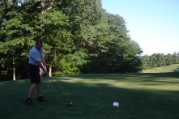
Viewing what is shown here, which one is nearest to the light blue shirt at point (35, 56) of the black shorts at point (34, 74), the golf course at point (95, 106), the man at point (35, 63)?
the man at point (35, 63)

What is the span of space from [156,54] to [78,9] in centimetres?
4502

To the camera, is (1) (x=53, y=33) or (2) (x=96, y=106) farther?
(1) (x=53, y=33)

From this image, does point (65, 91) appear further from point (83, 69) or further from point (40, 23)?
point (83, 69)

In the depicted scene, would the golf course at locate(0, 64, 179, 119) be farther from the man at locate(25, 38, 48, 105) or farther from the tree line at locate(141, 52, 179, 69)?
the tree line at locate(141, 52, 179, 69)

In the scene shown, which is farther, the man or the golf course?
the man

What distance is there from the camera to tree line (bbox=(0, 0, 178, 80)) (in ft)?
113

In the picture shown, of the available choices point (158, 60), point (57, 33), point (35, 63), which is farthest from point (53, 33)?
point (158, 60)

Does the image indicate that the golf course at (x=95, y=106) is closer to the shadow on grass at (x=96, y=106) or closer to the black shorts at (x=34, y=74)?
the shadow on grass at (x=96, y=106)

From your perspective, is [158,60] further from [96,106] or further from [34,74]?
[96,106]

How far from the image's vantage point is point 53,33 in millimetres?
36625

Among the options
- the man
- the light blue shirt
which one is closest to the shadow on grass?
the man

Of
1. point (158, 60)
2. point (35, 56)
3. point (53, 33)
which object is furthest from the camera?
point (158, 60)

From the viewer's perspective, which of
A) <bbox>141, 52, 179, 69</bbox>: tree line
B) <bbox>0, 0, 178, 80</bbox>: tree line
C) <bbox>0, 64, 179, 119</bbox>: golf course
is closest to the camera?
<bbox>0, 64, 179, 119</bbox>: golf course

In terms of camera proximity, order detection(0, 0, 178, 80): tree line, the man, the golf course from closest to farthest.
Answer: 1. the golf course
2. the man
3. detection(0, 0, 178, 80): tree line
